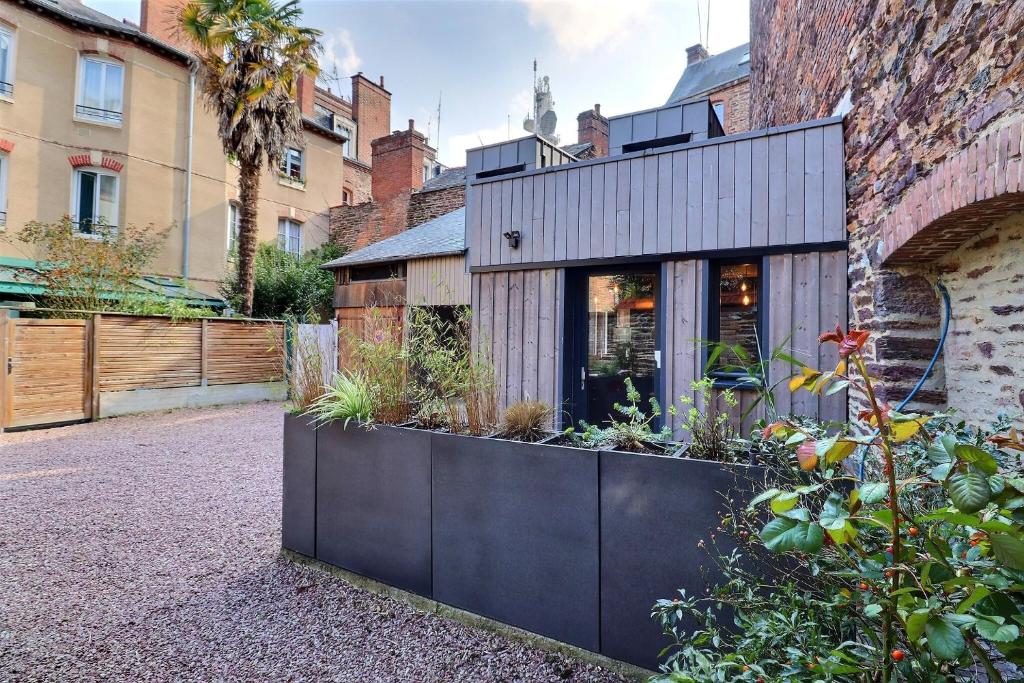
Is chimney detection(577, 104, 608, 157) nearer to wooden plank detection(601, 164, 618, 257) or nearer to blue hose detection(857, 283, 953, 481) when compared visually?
wooden plank detection(601, 164, 618, 257)

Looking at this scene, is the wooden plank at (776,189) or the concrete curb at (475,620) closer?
the concrete curb at (475,620)

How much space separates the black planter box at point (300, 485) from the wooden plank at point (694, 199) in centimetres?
343

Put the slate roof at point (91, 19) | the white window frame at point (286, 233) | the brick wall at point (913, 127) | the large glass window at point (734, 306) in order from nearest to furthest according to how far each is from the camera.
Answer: the brick wall at point (913, 127)
the large glass window at point (734, 306)
the slate roof at point (91, 19)
the white window frame at point (286, 233)

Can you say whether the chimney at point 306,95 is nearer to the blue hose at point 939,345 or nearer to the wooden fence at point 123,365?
the wooden fence at point 123,365

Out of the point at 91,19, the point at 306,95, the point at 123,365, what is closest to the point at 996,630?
the point at 123,365

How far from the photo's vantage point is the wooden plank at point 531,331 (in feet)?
17.7

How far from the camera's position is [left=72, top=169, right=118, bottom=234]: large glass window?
36.7 feet

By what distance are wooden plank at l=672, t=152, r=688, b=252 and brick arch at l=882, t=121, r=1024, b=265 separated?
1652mm

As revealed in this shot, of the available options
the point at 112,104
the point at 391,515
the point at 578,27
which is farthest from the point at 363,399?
the point at 112,104

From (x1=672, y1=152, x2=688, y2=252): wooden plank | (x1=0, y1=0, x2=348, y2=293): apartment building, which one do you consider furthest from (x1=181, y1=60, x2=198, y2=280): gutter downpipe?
(x1=672, y1=152, x2=688, y2=252): wooden plank

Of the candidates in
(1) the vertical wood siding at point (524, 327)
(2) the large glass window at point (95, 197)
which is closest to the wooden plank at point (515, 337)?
(1) the vertical wood siding at point (524, 327)

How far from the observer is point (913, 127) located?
272cm

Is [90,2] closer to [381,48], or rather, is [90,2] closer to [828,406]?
[381,48]

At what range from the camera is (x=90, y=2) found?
Answer: 1255 centimetres
